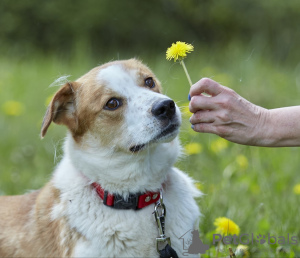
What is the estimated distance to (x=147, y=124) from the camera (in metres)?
2.78

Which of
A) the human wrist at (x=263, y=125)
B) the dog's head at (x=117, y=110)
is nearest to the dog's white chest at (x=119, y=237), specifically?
the dog's head at (x=117, y=110)

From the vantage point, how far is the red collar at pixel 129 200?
295 cm

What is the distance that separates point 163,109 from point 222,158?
2.21 metres

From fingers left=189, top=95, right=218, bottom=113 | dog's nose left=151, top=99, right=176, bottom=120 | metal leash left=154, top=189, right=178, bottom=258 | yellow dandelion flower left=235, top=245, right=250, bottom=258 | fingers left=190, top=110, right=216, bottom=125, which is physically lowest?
yellow dandelion flower left=235, top=245, right=250, bottom=258

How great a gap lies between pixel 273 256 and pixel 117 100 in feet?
4.86

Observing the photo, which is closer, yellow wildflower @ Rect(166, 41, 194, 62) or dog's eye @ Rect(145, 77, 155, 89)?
yellow wildflower @ Rect(166, 41, 194, 62)

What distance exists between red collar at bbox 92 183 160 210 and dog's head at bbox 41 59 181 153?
11.6 inches

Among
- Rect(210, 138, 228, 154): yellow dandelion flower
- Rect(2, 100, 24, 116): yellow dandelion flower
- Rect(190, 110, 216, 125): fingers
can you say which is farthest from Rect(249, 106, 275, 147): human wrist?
Rect(2, 100, 24, 116): yellow dandelion flower

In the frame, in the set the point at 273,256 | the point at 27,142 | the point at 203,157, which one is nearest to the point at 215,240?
the point at 273,256

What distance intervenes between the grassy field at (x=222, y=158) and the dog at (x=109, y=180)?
30 cm

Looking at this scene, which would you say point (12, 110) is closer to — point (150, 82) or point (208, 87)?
point (150, 82)

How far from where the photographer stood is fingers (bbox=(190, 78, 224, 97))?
2.52 meters

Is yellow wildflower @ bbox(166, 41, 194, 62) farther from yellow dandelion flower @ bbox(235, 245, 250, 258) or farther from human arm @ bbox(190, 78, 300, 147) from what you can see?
yellow dandelion flower @ bbox(235, 245, 250, 258)

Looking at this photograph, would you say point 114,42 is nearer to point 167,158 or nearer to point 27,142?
point 27,142
